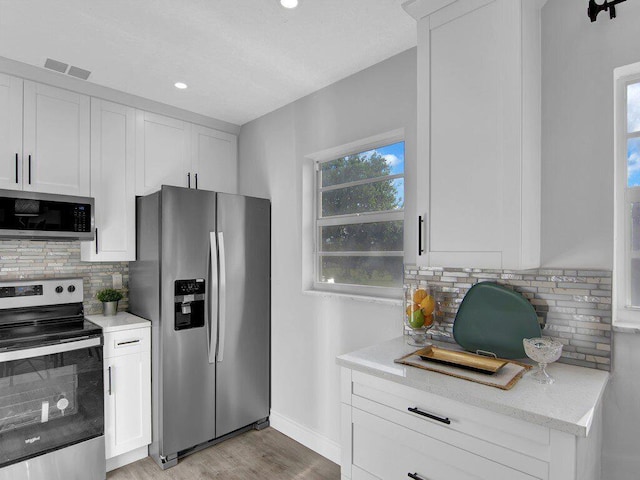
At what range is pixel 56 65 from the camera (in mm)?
2336

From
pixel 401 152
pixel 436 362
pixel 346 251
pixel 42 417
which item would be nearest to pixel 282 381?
pixel 346 251

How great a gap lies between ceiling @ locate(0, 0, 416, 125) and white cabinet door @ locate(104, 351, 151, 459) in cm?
190

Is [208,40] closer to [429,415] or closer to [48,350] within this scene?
[48,350]

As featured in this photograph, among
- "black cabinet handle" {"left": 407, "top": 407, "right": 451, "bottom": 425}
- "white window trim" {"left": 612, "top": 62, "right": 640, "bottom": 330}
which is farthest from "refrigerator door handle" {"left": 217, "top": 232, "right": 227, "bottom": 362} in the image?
"white window trim" {"left": 612, "top": 62, "right": 640, "bottom": 330}

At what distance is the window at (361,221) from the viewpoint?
2369 millimetres

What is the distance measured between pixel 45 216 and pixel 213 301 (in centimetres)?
119

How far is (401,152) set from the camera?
2.36 meters

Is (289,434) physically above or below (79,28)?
below

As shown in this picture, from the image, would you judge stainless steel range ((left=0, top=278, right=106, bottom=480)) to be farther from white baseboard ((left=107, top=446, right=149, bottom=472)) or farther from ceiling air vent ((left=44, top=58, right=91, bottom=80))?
ceiling air vent ((left=44, top=58, right=91, bottom=80))

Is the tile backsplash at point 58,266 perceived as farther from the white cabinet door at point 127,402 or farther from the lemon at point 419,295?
the lemon at point 419,295

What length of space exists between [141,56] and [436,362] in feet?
7.70

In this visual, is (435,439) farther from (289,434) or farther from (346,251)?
(289,434)

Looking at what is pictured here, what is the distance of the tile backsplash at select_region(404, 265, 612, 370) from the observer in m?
1.45

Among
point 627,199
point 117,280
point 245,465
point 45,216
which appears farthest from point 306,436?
point 627,199
